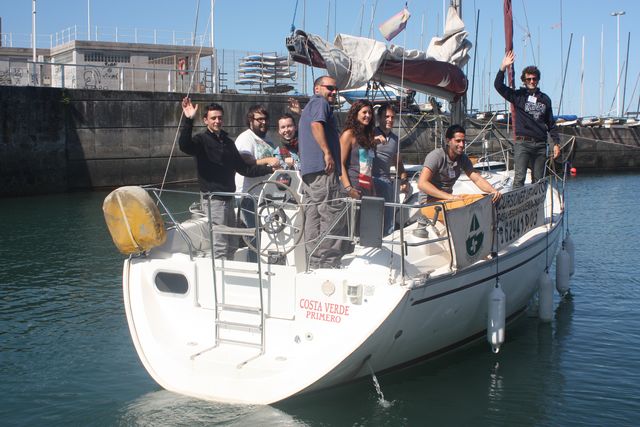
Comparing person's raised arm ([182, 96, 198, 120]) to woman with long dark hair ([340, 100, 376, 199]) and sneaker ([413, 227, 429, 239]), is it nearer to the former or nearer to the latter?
woman with long dark hair ([340, 100, 376, 199])

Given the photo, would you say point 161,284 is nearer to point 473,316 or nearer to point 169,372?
point 169,372

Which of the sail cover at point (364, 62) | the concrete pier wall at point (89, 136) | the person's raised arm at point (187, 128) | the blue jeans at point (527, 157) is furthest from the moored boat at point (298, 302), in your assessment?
the concrete pier wall at point (89, 136)

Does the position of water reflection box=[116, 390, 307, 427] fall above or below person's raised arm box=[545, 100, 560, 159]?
below

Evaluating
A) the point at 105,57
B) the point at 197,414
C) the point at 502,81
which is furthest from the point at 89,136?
the point at 197,414

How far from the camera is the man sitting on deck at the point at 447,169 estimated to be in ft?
25.8

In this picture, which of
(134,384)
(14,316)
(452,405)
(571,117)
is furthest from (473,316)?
(571,117)

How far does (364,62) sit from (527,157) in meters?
2.51

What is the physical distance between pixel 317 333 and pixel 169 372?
1329 millimetres

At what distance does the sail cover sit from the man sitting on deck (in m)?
1.06

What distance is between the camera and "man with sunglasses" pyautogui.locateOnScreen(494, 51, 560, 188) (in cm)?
956

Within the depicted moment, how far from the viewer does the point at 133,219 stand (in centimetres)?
659

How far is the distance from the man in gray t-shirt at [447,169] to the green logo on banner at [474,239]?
0.82 metres

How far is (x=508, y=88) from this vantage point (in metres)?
9.67

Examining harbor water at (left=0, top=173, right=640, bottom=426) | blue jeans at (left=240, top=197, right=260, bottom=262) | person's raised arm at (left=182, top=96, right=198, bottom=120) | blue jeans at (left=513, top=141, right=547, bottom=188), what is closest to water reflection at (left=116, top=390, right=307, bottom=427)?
harbor water at (left=0, top=173, right=640, bottom=426)
